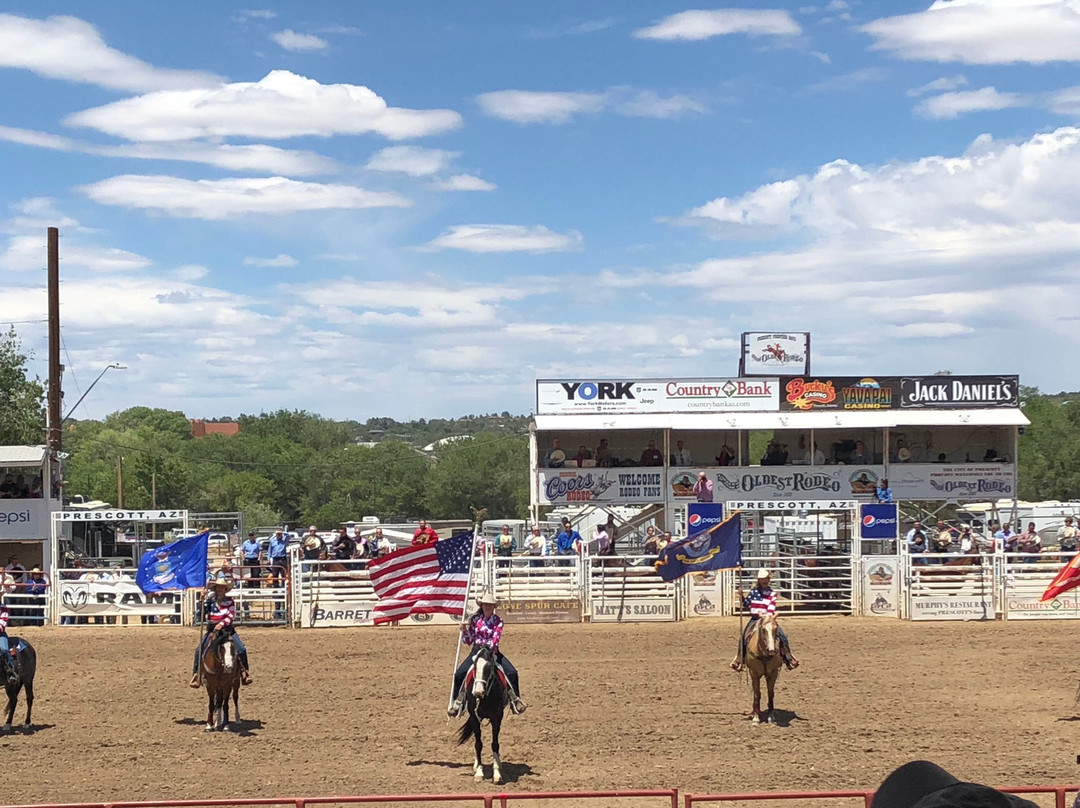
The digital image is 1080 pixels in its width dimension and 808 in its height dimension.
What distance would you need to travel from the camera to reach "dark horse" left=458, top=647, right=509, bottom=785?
39.1ft

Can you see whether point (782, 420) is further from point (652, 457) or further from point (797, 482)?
point (652, 457)

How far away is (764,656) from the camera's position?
1459cm

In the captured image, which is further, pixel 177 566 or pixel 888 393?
pixel 888 393

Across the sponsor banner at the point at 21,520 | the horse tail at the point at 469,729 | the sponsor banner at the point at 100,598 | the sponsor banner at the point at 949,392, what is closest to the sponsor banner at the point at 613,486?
the sponsor banner at the point at 949,392

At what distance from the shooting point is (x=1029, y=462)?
266ft

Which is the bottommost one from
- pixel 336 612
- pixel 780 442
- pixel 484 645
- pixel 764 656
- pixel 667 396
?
pixel 336 612

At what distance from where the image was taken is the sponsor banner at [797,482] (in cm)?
3200

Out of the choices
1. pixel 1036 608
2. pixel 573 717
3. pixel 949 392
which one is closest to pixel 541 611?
pixel 573 717

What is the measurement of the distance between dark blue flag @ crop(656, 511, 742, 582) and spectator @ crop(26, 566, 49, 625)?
546 inches

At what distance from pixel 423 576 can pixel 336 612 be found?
11015 mm

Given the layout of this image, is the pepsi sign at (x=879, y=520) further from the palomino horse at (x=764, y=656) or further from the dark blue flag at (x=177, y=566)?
the dark blue flag at (x=177, y=566)

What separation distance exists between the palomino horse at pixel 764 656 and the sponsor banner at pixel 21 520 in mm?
20380

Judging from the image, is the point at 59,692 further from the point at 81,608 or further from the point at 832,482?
the point at 832,482

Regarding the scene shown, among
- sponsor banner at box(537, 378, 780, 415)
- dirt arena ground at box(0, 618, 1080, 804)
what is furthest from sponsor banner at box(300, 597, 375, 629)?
sponsor banner at box(537, 378, 780, 415)
